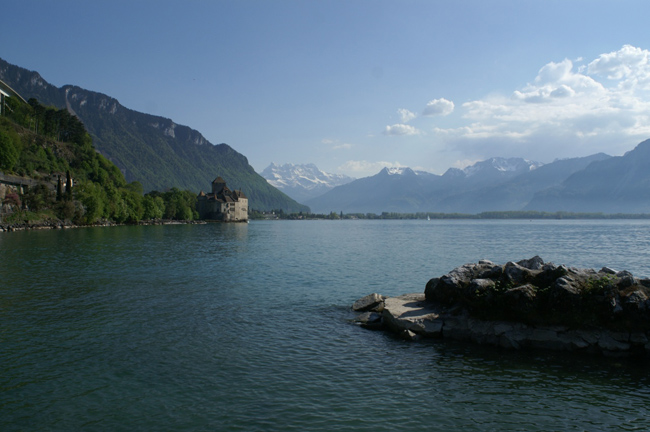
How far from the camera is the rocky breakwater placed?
18.5 meters

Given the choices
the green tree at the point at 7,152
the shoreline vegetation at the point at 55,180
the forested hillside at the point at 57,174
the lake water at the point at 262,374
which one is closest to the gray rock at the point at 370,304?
the lake water at the point at 262,374

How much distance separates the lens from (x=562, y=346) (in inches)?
735

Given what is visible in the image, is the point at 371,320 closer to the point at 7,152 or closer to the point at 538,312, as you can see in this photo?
the point at 538,312

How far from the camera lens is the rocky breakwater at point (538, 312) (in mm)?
18453

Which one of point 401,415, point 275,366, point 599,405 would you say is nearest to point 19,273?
point 275,366

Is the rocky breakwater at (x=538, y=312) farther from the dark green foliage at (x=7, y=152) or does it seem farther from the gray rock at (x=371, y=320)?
the dark green foliage at (x=7, y=152)

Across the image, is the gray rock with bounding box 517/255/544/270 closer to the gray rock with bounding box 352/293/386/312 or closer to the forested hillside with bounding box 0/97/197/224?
the gray rock with bounding box 352/293/386/312

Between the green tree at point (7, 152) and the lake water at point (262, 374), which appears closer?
the lake water at point (262, 374)

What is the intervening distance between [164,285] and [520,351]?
88.5 ft

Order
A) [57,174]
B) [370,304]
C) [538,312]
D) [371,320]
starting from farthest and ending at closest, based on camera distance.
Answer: [57,174], [370,304], [371,320], [538,312]

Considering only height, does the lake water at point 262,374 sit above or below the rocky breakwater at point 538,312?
below

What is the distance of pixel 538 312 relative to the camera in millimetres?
19750

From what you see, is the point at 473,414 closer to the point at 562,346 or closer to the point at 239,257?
the point at 562,346

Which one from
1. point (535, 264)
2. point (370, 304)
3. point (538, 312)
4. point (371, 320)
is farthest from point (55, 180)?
point (538, 312)
